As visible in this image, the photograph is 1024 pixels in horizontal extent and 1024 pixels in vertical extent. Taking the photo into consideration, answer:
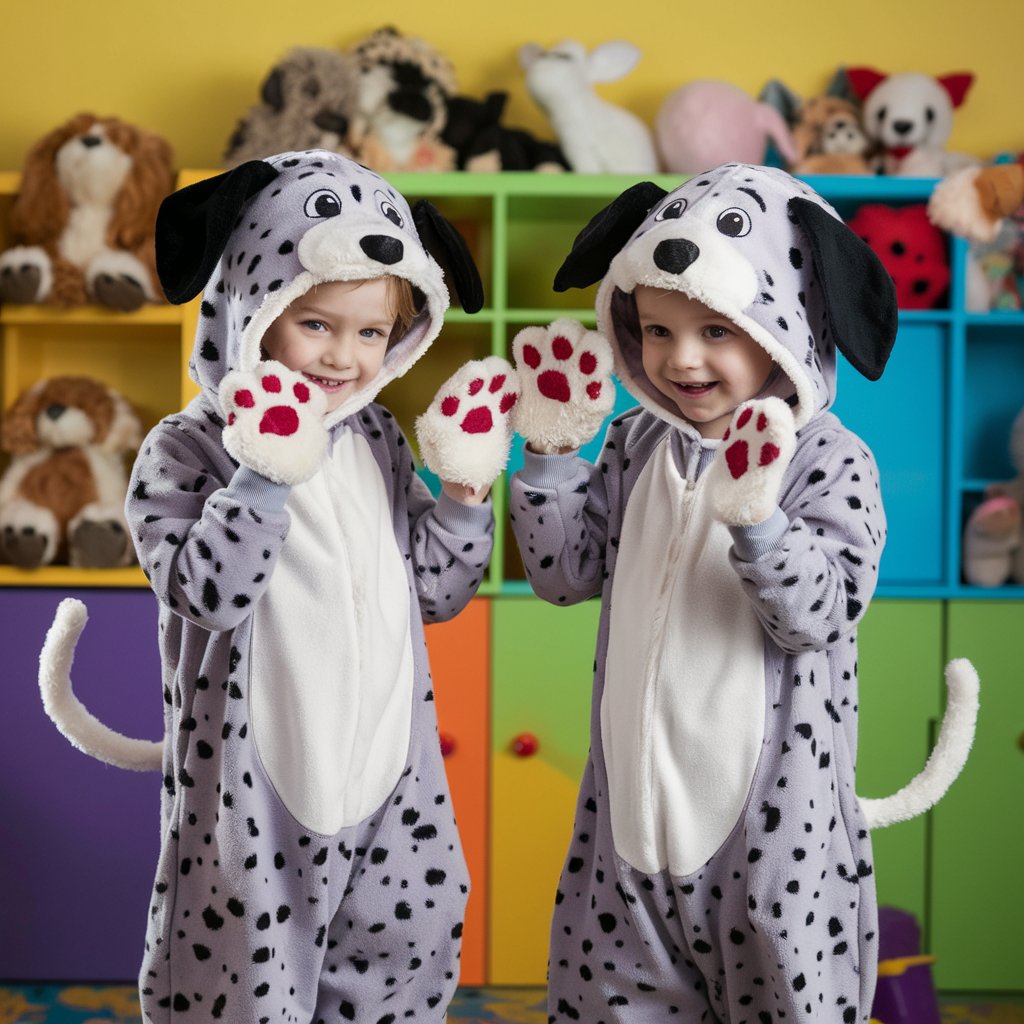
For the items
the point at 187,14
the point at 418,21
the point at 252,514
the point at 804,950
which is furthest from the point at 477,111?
the point at 804,950

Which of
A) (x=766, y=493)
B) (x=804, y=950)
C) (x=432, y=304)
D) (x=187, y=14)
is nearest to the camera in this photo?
(x=766, y=493)

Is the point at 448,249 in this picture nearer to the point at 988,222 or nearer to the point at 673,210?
the point at 673,210

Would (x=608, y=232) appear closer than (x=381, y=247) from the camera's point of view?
No

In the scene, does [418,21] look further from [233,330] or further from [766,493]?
[766,493]

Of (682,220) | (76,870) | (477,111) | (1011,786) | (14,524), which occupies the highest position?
(477,111)

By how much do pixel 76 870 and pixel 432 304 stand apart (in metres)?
1.44

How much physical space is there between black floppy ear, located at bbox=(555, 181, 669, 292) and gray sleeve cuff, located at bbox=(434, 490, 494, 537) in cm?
25

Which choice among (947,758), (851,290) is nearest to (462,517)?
(851,290)

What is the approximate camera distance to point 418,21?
257cm

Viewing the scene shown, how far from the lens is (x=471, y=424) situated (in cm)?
134

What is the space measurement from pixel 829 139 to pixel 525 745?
127cm

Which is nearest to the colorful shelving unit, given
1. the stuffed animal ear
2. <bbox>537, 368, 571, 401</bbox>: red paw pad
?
the stuffed animal ear

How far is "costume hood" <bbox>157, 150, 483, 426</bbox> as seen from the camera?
→ 1271 mm

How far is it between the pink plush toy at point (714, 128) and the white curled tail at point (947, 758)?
120 centimetres
